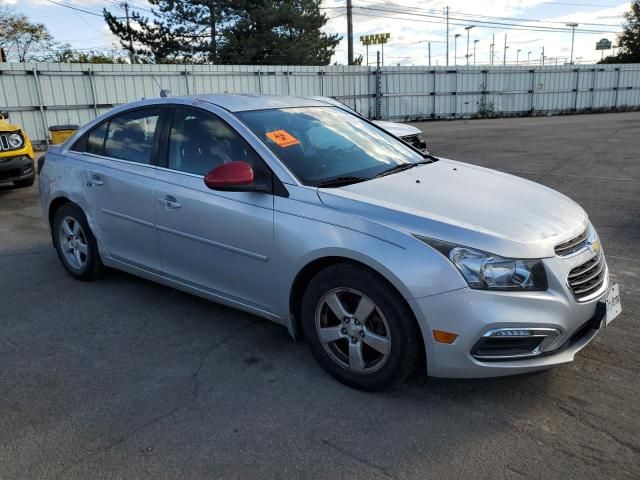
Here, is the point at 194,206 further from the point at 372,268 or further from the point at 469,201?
the point at 469,201

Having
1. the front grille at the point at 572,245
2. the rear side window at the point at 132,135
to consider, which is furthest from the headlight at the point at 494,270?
the rear side window at the point at 132,135

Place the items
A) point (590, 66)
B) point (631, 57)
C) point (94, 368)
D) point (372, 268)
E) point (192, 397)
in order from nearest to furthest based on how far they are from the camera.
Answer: point (372, 268) < point (192, 397) < point (94, 368) < point (590, 66) < point (631, 57)

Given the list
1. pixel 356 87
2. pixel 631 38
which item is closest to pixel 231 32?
pixel 356 87

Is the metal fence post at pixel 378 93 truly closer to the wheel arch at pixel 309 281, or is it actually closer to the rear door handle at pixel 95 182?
the rear door handle at pixel 95 182

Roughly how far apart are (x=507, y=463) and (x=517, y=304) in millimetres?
723

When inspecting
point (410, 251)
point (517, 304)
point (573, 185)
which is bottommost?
point (573, 185)

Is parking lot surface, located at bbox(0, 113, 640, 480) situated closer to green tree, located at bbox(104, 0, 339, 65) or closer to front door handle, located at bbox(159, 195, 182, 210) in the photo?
front door handle, located at bbox(159, 195, 182, 210)

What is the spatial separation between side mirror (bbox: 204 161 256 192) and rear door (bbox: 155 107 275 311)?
0.10 meters

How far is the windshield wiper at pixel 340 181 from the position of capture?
3.32 meters

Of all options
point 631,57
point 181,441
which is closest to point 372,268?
point 181,441

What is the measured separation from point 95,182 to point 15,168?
553 centimetres

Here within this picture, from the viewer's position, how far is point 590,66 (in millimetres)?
30828

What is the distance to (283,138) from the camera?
143 inches

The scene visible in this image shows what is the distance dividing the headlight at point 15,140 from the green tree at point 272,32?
24454mm
